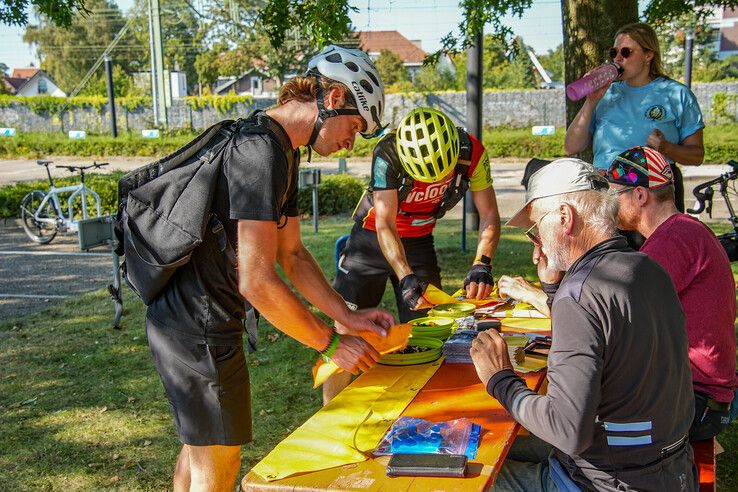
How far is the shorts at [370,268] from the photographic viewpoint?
4.58 metres

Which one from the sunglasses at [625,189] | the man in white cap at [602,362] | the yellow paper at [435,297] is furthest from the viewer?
the yellow paper at [435,297]

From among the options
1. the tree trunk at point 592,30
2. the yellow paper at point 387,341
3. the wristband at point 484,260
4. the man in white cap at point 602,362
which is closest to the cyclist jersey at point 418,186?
the wristband at point 484,260

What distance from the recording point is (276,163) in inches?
95.3

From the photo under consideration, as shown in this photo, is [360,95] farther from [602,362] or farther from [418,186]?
[418,186]

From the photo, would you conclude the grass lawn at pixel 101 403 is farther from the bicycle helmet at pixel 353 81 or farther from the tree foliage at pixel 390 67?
the tree foliage at pixel 390 67

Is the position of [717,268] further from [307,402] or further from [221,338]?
[307,402]

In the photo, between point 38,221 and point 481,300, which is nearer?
point 481,300

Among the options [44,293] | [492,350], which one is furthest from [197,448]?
[44,293]

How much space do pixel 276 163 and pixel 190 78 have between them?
7268 cm

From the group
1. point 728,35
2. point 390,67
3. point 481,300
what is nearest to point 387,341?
point 481,300

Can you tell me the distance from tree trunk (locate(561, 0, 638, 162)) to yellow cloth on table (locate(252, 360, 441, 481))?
14.3 ft

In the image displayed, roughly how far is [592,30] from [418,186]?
3406 mm

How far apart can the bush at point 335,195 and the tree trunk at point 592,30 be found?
350 inches

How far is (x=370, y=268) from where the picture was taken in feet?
15.1
